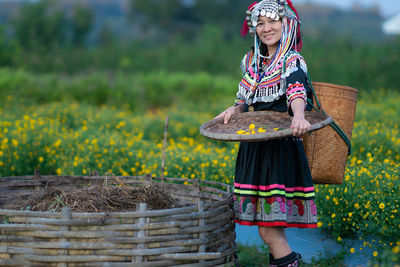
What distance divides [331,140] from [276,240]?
71 centimetres

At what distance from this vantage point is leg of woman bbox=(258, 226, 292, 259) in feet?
9.57

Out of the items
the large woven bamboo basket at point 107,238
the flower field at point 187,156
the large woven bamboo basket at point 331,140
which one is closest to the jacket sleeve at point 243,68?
the large woven bamboo basket at point 331,140

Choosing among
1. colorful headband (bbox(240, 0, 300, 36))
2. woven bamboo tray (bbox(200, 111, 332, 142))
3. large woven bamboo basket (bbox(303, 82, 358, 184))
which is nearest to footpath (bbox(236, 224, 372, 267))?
large woven bamboo basket (bbox(303, 82, 358, 184))

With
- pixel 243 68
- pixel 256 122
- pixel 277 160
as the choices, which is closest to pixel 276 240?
pixel 277 160

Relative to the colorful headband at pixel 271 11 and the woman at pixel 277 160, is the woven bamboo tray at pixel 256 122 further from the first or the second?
the colorful headband at pixel 271 11

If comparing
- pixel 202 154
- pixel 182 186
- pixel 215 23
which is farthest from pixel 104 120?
pixel 215 23

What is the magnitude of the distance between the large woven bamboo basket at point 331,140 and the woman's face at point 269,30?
41 cm

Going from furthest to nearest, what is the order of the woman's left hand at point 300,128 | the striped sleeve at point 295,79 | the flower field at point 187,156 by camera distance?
the flower field at point 187,156
the striped sleeve at point 295,79
the woman's left hand at point 300,128

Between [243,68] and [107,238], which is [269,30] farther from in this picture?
[107,238]

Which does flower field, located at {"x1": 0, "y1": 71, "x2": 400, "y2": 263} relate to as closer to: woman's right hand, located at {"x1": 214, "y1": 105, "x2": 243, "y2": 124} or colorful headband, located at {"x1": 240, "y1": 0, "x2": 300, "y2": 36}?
woman's right hand, located at {"x1": 214, "y1": 105, "x2": 243, "y2": 124}

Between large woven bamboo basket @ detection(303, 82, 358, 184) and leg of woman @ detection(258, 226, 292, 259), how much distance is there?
1.48 feet

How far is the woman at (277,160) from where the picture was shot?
9.35ft

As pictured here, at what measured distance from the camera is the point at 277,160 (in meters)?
2.88

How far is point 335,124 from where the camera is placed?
3084mm
